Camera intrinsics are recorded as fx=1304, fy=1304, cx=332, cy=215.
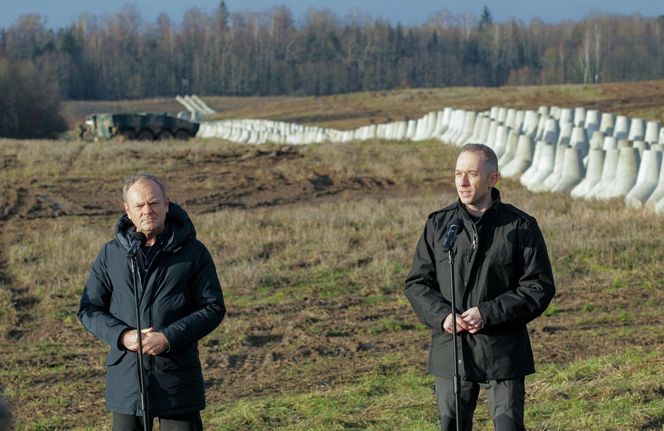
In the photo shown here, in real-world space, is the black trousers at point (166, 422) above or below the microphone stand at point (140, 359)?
below

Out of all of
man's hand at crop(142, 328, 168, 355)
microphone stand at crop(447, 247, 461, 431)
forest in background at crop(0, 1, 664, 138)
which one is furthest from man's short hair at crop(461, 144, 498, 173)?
forest in background at crop(0, 1, 664, 138)

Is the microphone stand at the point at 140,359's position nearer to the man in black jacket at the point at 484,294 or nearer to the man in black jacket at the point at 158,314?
the man in black jacket at the point at 158,314

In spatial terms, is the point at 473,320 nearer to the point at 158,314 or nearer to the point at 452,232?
the point at 452,232

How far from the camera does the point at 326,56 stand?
160 m

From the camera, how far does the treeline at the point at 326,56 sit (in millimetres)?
143375

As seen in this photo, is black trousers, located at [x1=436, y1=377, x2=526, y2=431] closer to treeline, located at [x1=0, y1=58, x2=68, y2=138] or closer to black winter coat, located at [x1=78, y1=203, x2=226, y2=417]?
black winter coat, located at [x1=78, y1=203, x2=226, y2=417]

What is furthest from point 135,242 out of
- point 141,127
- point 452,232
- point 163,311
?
point 141,127

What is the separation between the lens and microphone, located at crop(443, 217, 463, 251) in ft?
18.6

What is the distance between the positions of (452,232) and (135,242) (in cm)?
138

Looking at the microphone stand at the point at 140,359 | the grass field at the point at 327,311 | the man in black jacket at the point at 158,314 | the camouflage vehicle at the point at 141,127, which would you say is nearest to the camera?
the microphone stand at the point at 140,359

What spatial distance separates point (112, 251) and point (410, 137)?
30232 millimetres

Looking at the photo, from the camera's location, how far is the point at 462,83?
492 ft

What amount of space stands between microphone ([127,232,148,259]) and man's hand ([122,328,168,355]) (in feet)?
1.13

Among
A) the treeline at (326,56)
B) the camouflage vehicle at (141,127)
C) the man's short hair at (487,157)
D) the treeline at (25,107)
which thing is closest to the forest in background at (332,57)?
the treeline at (326,56)
